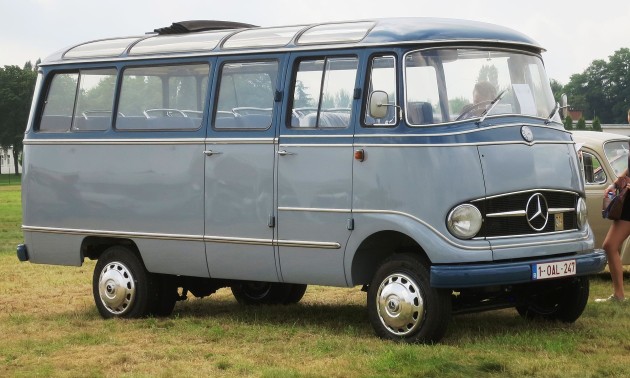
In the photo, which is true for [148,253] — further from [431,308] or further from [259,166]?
[431,308]

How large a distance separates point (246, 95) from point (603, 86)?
16135 cm

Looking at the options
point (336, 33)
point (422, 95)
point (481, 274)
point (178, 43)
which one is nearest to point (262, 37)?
point (336, 33)

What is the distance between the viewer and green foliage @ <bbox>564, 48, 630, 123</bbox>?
541ft

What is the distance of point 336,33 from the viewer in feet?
36.4

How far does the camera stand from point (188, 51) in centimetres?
1241

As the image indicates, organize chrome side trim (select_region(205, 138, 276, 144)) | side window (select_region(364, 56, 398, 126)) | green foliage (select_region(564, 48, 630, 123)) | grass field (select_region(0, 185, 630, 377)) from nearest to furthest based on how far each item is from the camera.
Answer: grass field (select_region(0, 185, 630, 377)) < side window (select_region(364, 56, 398, 126)) < chrome side trim (select_region(205, 138, 276, 144)) < green foliage (select_region(564, 48, 630, 123))

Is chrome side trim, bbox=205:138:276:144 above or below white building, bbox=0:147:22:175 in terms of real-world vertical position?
below

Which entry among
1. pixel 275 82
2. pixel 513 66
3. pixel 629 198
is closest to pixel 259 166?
pixel 275 82

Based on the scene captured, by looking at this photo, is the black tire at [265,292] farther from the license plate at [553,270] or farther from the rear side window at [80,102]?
the license plate at [553,270]

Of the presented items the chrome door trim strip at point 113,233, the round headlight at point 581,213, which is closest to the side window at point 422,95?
the round headlight at point 581,213

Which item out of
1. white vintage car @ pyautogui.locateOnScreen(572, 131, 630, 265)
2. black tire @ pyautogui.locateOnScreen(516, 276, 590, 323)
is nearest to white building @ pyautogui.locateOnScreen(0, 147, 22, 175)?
white vintage car @ pyautogui.locateOnScreen(572, 131, 630, 265)

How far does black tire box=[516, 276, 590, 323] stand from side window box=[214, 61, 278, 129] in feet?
9.59

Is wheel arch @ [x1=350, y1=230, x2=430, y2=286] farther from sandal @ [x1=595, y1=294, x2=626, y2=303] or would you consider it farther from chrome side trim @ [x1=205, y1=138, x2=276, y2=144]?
sandal @ [x1=595, y1=294, x2=626, y2=303]

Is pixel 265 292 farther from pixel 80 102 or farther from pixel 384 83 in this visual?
pixel 384 83
